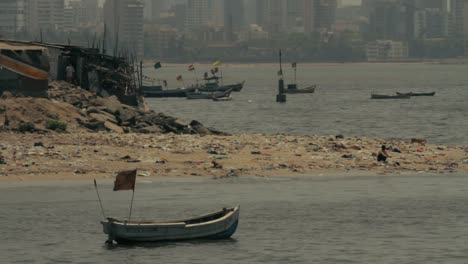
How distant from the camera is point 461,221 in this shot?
134 feet

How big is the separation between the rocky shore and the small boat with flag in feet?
36.6

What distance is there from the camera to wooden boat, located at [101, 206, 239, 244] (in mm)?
36000

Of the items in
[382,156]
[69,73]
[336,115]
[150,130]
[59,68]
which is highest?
[59,68]

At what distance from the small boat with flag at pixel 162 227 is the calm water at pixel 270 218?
0.27 m

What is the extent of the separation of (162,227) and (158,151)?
16284mm

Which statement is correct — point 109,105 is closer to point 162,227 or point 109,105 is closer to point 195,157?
point 195,157

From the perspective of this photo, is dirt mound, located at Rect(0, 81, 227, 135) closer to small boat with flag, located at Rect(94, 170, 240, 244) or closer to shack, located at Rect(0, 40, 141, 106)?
shack, located at Rect(0, 40, 141, 106)

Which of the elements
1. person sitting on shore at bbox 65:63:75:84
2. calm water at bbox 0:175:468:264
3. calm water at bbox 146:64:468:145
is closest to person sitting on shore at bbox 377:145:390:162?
calm water at bbox 0:175:468:264

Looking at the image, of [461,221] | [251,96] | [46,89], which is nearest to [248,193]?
[461,221]

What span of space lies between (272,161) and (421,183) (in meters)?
6.21

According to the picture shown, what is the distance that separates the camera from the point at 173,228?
36188mm

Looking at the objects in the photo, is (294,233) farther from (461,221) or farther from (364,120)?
(364,120)

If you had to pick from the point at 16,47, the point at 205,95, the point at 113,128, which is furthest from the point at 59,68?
the point at 205,95

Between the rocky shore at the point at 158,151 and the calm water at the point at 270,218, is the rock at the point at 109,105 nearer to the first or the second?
the rocky shore at the point at 158,151
